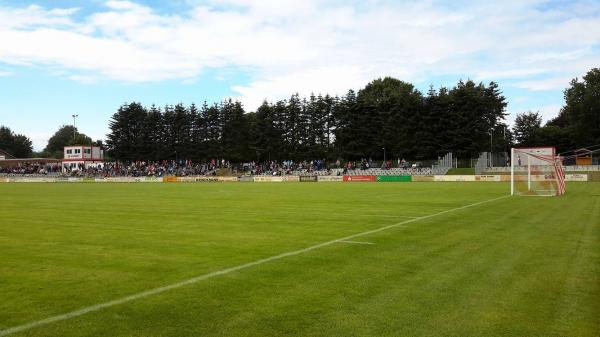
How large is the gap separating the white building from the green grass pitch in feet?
305

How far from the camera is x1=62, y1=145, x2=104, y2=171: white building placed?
9943 cm

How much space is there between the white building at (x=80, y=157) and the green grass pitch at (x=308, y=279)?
3662 inches

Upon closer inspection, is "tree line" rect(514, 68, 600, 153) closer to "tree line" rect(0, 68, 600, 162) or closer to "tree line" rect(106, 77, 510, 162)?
"tree line" rect(0, 68, 600, 162)

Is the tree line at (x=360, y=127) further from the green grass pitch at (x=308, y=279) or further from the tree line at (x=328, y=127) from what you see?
the green grass pitch at (x=308, y=279)

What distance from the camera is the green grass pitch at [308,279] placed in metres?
5.14

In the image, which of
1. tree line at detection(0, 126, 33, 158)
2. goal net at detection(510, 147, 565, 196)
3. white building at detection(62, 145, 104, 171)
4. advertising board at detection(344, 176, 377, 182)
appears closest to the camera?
goal net at detection(510, 147, 565, 196)

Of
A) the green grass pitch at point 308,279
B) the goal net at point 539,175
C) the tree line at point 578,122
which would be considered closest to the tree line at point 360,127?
the tree line at point 578,122

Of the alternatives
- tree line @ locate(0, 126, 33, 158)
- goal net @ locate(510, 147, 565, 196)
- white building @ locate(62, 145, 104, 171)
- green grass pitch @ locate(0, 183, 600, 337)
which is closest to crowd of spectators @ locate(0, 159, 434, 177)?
white building @ locate(62, 145, 104, 171)

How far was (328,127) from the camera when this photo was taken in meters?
88.6

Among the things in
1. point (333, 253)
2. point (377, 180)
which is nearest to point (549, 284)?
point (333, 253)

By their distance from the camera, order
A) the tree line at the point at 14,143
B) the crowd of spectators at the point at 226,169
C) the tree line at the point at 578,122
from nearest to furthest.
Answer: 1. the crowd of spectators at the point at 226,169
2. the tree line at the point at 578,122
3. the tree line at the point at 14,143

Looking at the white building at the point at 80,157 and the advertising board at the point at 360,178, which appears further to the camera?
the white building at the point at 80,157

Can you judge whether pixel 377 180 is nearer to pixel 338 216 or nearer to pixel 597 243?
pixel 338 216

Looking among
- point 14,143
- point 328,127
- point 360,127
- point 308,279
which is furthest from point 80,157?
point 308,279
